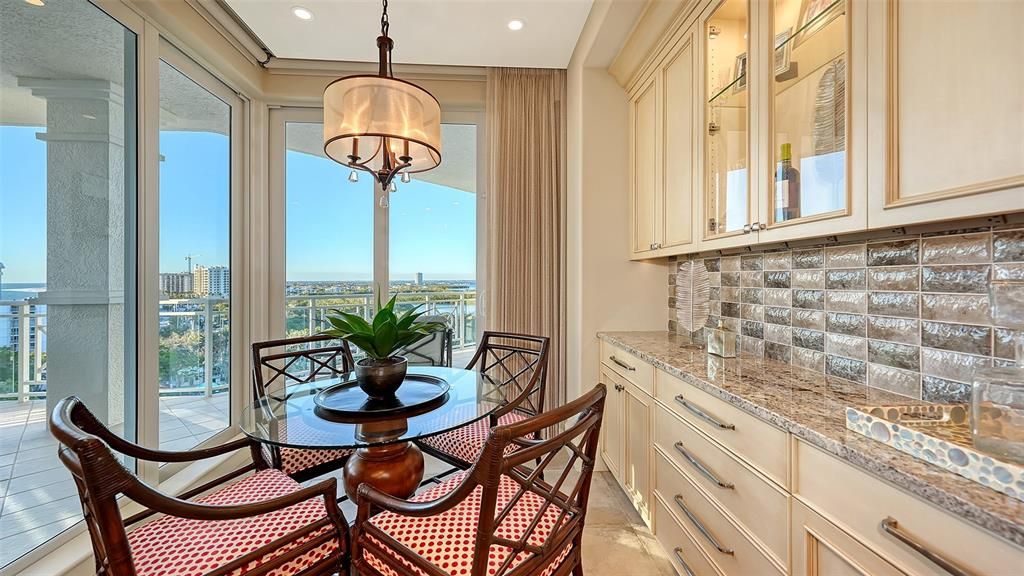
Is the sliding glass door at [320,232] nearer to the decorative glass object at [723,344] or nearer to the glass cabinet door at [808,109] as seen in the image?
the decorative glass object at [723,344]

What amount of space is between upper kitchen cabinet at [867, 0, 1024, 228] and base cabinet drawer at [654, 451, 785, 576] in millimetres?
872

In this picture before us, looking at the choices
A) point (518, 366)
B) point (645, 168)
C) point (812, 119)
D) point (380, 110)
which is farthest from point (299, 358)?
point (812, 119)

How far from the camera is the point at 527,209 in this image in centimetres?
292

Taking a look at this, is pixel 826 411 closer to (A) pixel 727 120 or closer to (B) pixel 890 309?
(B) pixel 890 309

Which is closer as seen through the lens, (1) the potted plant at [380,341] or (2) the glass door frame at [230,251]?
(1) the potted plant at [380,341]

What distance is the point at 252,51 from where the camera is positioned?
2.62m

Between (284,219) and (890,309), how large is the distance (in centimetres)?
353

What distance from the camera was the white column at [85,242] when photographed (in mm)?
1550

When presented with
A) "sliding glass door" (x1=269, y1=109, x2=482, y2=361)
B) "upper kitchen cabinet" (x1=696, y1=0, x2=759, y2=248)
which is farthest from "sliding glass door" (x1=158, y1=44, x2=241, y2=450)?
"upper kitchen cabinet" (x1=696, y1=0, x2=759, y2=248)

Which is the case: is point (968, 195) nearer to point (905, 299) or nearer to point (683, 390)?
point (905, 299)

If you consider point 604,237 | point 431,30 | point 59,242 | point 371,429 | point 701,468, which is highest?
point 431,30

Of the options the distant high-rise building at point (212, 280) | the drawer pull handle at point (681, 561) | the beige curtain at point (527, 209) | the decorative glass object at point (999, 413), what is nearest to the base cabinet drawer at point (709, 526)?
the drawer pull handle at point (681, 561)

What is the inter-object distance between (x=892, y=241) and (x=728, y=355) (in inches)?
28.8

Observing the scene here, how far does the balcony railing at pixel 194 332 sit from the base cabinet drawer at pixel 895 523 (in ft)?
7.45
